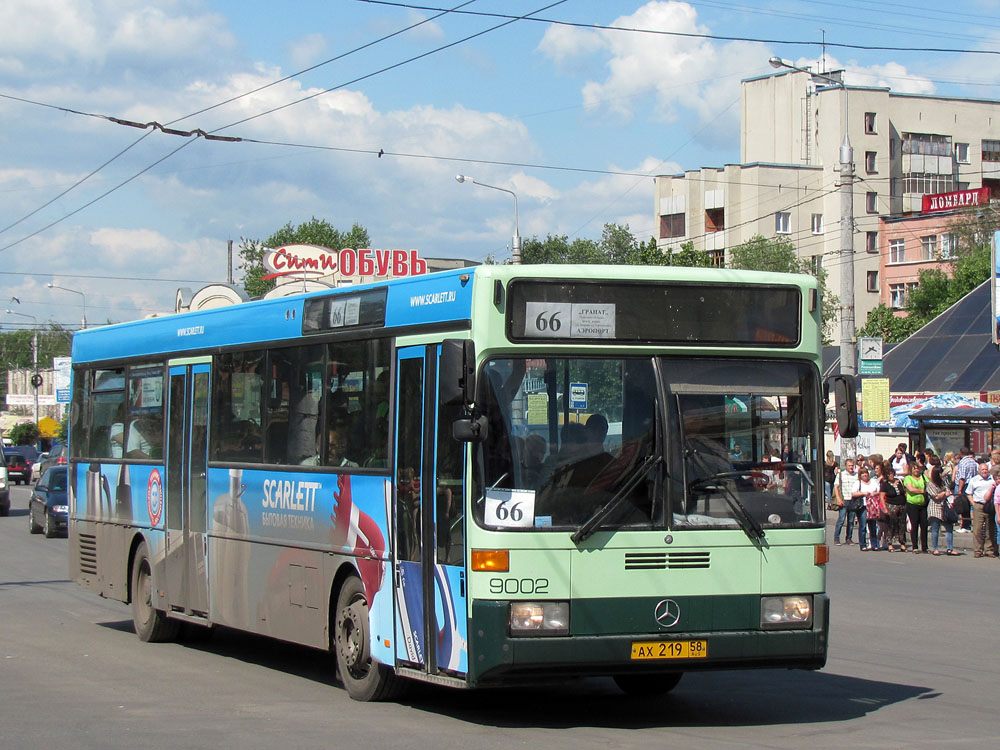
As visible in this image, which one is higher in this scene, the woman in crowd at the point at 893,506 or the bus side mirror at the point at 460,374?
the bus side mirror at the point at 460,374

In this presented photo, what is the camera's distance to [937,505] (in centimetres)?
2428

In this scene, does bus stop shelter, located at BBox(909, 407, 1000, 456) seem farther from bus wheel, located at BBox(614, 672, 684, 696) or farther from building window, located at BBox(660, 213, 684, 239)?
building window, located at BBox(660, 213, 684, 239)

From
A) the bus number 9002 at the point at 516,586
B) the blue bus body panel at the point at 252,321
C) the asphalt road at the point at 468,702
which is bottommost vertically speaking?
the asphalt road at the point at 468,702

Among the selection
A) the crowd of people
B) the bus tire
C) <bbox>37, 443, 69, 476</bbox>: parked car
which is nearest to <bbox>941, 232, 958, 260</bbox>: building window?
<bbox>37, 443, 69, 476</bbox>: parked car

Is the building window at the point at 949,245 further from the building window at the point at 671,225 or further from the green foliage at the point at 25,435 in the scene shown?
the green foliage at the point at 25,435

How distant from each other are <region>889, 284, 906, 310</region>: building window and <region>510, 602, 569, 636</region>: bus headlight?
8164 centimetres

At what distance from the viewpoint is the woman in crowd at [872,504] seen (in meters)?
24.8

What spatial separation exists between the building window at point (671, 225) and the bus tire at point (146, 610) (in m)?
80.4

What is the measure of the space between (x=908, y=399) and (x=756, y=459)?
30.7 metres

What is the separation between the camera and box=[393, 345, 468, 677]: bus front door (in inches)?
331

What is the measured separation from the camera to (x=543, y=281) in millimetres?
8508

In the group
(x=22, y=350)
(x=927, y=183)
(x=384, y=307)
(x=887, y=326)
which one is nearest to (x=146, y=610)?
(x=384, y=307)

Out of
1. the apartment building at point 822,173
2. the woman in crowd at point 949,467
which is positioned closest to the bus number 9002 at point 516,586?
the woman in crowd at point 949,467

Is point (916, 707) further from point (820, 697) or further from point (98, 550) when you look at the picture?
point (98, 550)
